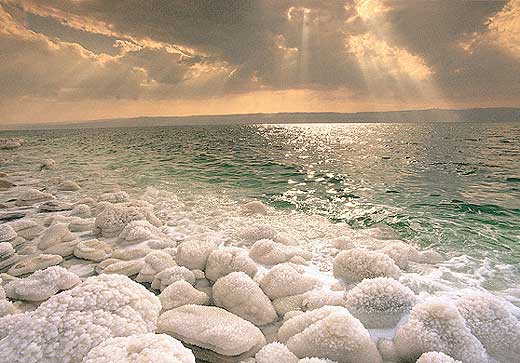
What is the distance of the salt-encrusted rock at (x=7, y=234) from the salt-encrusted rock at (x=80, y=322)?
3.66m

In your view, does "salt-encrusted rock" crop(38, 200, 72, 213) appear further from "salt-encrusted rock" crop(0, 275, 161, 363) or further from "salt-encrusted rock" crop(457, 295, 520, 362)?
"salt-encrusted rock" crop(457, 295, 520, 362)

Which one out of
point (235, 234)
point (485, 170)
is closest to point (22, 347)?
point (235, 234)

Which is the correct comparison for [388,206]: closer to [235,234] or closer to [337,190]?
[337,190]

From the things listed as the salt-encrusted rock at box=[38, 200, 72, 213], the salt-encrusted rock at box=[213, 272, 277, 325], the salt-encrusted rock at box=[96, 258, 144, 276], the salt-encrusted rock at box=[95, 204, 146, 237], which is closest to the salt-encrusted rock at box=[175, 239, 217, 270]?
the salt-encrusted rock at box=[96, 258, 144, 276]

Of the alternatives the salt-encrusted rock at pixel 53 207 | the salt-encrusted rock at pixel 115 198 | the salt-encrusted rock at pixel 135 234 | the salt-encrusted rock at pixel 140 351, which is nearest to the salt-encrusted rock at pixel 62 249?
the salt-encrusted rock at pixel 135 234

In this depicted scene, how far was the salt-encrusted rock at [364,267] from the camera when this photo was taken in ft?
11.9

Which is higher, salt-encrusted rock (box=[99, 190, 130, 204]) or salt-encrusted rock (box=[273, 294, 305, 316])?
salt-encrusted rock (box=[273, 294, 305, 316])

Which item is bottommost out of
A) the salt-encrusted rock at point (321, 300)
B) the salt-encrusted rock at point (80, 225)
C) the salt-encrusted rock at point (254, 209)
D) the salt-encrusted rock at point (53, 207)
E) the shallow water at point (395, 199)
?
the shallow water at point (395, 199)

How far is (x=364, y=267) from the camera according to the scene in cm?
367

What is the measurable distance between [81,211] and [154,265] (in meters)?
4.03

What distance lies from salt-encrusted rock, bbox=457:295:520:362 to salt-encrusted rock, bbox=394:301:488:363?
164 millimetres

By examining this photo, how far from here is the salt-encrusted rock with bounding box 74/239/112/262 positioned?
4527mm

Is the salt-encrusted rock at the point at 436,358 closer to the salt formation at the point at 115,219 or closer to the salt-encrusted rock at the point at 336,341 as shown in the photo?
the salt-encrusted rock at the point at 336,341

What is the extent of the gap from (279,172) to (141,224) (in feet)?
35.3
